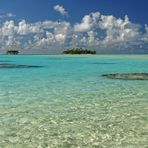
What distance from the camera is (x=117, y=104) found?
43.0 feet

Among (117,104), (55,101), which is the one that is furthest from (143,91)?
(55,101)

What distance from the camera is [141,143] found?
7.85 meters

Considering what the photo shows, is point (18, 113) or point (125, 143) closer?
point (125, 143)

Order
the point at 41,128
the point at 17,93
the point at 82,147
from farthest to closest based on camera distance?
the point at 17,93 → the point at 41,128 → the point at 82,147

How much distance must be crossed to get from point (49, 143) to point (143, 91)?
34.5 feet

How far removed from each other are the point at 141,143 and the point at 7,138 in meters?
3.38

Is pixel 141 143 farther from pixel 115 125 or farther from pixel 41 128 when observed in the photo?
pixel 41 128

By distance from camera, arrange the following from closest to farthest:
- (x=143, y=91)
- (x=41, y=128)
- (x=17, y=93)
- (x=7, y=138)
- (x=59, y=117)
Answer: (x=7, y=138)
(x=41, y=128)
(x=59, y=117)
(x=17, y=93)
(x=143, y=91)

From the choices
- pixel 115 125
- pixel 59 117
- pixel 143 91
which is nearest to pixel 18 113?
pixel 59 117

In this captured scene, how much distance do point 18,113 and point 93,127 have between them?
118 inches

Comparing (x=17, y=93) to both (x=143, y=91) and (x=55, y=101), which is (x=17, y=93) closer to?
(x=55, y=101)

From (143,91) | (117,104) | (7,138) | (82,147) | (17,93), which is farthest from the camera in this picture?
(143,91)

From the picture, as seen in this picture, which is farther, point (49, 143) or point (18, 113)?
point (18, 113)

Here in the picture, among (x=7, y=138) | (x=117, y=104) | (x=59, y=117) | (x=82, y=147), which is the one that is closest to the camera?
(x=82, y=147)
